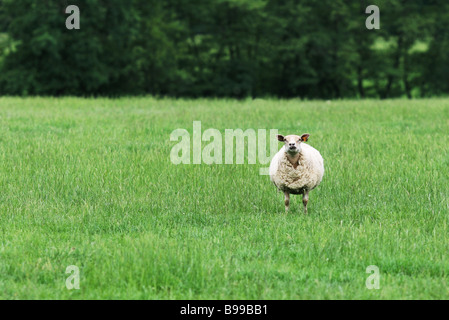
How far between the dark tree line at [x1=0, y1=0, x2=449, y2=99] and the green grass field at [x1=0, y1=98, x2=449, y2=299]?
22240 millimetres

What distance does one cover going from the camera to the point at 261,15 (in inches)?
1654

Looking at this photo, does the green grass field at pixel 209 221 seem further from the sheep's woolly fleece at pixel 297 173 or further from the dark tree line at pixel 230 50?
the dark tree line at pixel 230 50

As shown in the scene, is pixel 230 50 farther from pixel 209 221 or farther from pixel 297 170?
pixel 209 221

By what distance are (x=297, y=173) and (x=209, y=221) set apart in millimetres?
1409

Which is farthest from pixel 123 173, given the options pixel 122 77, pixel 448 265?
pixel 122 77

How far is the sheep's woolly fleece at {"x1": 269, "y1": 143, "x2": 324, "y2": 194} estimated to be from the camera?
828 cm

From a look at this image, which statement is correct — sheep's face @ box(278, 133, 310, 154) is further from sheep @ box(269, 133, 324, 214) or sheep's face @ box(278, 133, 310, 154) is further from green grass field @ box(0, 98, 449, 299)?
green grass field @ box(0, 98, 449, 299)

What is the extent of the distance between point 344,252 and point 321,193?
116 inches

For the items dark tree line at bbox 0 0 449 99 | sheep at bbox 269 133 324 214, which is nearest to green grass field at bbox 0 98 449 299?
sheep at bbox 269 133 324 214

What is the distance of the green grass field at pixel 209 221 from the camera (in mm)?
5941

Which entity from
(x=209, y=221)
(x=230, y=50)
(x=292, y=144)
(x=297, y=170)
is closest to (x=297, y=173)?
(x=297, y=170)

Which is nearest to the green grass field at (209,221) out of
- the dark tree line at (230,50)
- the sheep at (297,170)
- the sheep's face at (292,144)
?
the sheep at (297,170)

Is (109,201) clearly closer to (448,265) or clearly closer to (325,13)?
(448,265)

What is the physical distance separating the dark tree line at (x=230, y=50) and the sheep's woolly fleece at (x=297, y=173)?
96.2ft
